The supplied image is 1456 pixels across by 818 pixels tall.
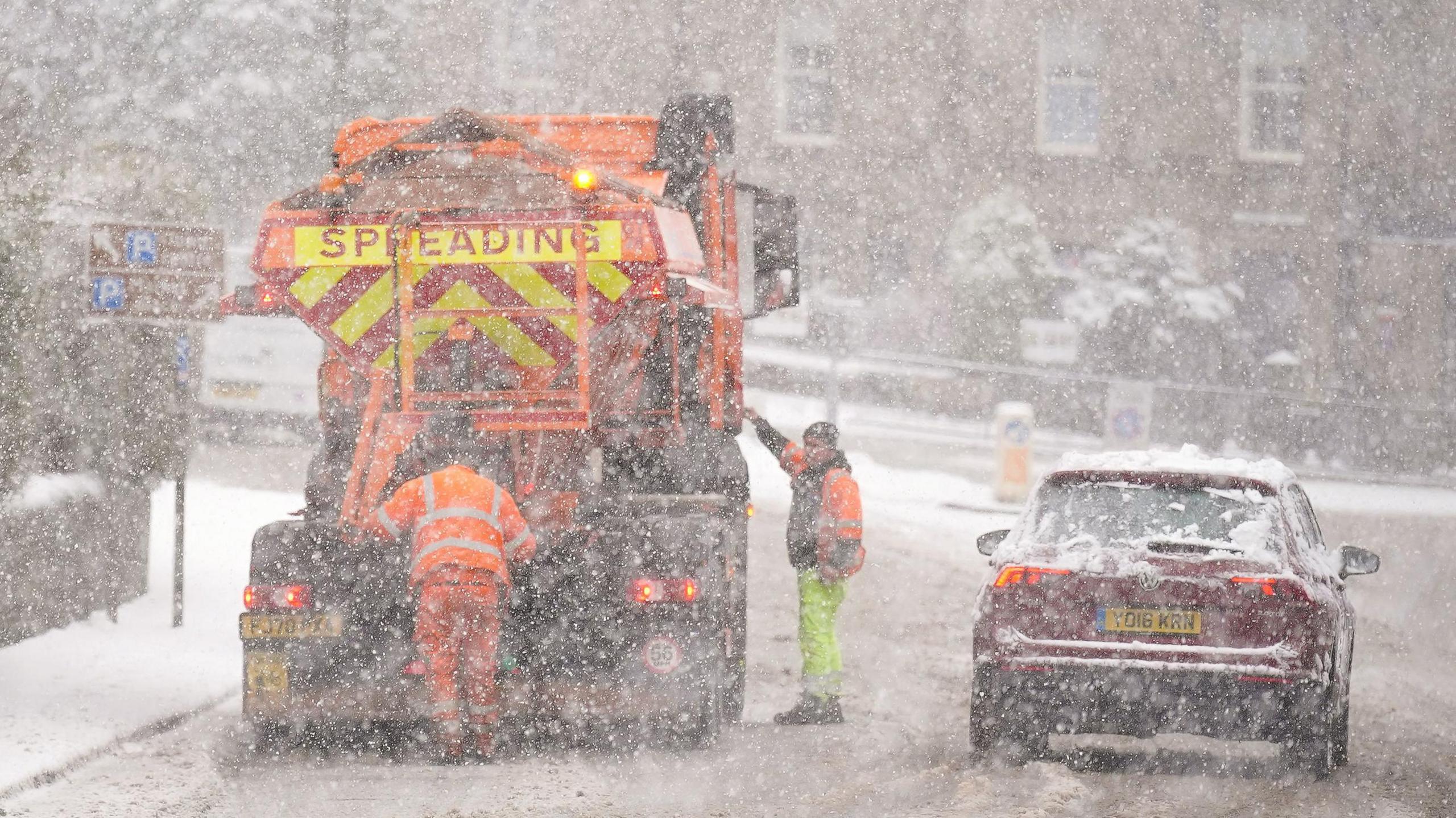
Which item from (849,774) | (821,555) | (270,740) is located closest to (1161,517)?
(849,774)

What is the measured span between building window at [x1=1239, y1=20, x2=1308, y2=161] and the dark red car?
2343 centimetres

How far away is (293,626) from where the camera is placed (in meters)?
8.47

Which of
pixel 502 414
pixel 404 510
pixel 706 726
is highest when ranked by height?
pixel 502 414

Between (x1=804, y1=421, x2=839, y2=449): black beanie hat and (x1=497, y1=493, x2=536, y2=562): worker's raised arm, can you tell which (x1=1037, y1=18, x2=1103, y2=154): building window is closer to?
(x1=804, y1=421, x2=839, y2=449): black beanie hat

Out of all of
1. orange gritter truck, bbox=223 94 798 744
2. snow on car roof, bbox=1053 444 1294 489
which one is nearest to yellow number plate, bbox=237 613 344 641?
orange gritter truck, bbox=223 94 798 744

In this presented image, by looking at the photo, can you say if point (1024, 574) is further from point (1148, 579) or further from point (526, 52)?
point (526, 52)

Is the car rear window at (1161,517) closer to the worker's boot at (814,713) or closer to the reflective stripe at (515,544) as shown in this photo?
the worker's boot at (814,713)

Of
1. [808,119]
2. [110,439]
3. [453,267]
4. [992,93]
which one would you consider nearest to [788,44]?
[808,119]

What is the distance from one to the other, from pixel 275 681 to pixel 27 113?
147 inches

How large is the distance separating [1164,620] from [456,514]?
286 cm

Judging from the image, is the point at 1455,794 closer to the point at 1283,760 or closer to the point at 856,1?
the point at 1283,760

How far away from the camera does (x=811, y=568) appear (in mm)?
10281

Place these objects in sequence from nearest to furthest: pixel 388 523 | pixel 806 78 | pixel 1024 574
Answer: pixel 388 523, pixel 1024 574, pixel 806 78

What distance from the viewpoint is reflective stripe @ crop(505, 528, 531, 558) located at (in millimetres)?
8242
